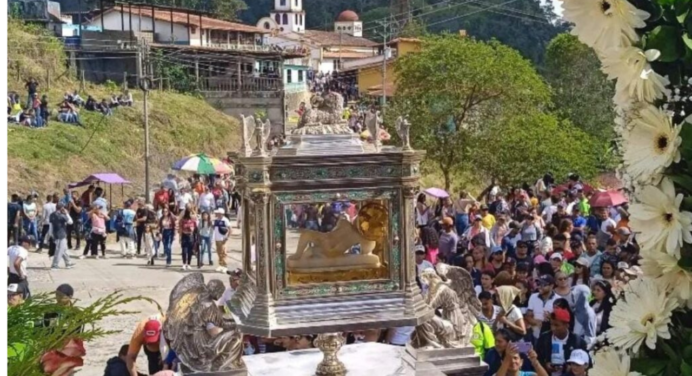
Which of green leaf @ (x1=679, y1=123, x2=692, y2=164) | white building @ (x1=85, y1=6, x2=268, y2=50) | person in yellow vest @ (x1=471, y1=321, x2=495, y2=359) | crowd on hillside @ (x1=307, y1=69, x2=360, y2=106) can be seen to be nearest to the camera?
green leaf @ (x1=679, y1=123, x2=692, y2=164)

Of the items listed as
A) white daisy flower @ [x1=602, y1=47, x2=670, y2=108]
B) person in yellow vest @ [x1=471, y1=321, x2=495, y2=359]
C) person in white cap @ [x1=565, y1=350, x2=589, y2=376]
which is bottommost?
person in yellow vest @ [x1=471, y1=321, x2=495, y2=359]

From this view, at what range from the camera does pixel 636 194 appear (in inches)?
93.4

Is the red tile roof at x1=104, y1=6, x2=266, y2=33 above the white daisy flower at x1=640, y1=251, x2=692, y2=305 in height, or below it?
above

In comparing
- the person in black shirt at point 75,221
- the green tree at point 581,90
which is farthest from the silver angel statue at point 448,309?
the green tree at point 581,90

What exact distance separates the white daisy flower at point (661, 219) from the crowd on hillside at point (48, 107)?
28.3 m

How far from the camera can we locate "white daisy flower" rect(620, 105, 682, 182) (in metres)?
2.24

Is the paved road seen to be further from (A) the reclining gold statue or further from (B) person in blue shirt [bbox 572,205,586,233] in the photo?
(A) the reclining gold statue

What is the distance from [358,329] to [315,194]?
1.09 meters

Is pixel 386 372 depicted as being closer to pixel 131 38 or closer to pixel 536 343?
pixel 536 343

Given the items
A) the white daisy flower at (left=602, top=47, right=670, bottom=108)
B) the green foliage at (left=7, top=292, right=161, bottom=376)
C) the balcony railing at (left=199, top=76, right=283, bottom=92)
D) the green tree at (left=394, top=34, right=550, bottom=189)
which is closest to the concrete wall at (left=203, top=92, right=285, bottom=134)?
the balcony railing at (left=199, top=76, right=283, bottom=92)

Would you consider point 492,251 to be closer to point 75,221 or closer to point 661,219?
point 661,219

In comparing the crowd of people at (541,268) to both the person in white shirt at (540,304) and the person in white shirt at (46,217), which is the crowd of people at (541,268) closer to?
the person in white shirt at (540,304)

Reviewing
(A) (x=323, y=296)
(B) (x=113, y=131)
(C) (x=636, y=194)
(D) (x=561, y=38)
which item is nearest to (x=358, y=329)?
(A) (x=323, y=296)

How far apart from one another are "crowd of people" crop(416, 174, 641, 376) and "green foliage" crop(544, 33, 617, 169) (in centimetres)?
1625
